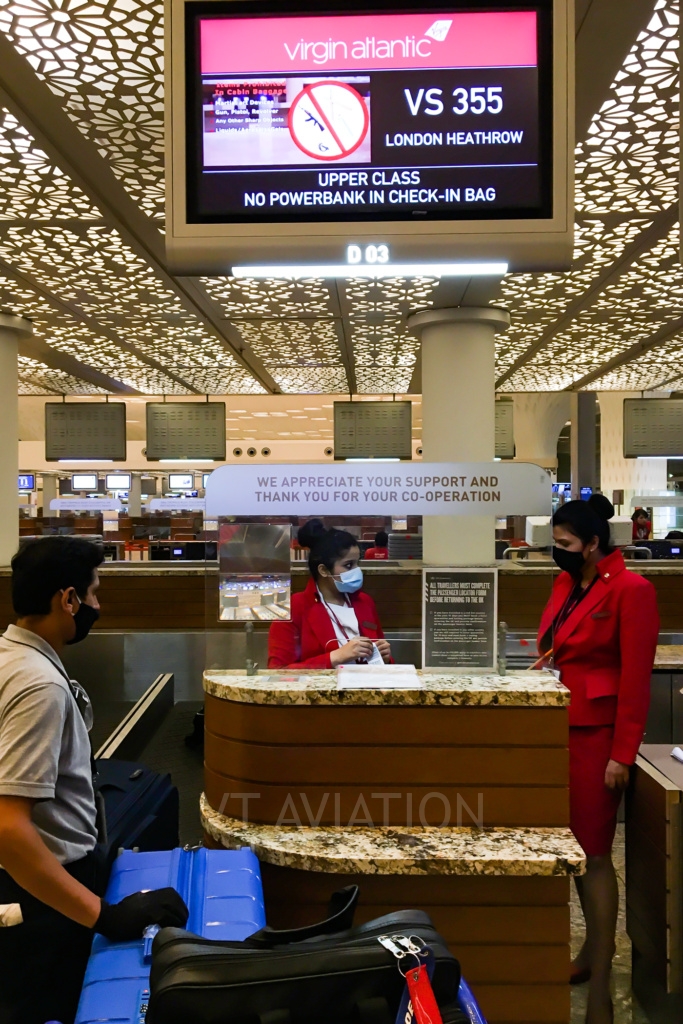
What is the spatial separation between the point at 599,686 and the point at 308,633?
3.34ft

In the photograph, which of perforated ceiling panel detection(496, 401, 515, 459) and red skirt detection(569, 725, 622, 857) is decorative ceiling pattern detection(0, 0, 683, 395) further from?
red skirt detection(569, 725, 622, 857)

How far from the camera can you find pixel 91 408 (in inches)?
393

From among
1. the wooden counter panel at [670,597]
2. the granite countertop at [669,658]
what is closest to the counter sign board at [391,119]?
the granite countertop at [669,658]

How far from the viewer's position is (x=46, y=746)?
1528 mm

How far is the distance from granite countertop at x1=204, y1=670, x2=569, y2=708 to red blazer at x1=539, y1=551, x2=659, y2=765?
0.30 m

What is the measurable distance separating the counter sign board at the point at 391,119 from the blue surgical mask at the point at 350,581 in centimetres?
100

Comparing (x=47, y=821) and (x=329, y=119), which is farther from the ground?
(x=329, y=119)

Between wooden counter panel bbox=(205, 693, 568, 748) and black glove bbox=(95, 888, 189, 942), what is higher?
wooden counter panel bbox=(205, 693, 568, 748)

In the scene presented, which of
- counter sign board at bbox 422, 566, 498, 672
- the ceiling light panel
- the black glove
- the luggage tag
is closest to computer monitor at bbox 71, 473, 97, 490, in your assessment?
the ceiling light panel

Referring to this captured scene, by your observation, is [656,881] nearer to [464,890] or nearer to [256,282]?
[464,890]

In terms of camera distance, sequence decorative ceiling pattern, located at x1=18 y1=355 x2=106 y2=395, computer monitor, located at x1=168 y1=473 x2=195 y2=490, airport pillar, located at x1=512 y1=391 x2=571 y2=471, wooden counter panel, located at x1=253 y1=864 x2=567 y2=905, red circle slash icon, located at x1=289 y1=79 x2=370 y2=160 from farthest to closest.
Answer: computer monitor, located at x1=168 y1=473 x2=195 y2=490, airport pillar, located at x1=512 y1=391 x2=571 y2=471, decorative ceiling pattern, located at x1=18 y1=355 x2=106 y2=395, wooden counter panel, located at x1=253 y1=864 x2=567 y2=905, red circle slash icon, located at x1=289 y1=79 x2=370 y2=160

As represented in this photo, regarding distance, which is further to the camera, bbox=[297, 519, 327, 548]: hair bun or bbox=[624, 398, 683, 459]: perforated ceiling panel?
bbox=[624, 398, 683, 459]: perforated ceiling panel

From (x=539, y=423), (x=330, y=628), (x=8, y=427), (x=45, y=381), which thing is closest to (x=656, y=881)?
(x=330, y=628)

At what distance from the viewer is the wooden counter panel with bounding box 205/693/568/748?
218 centimetres
